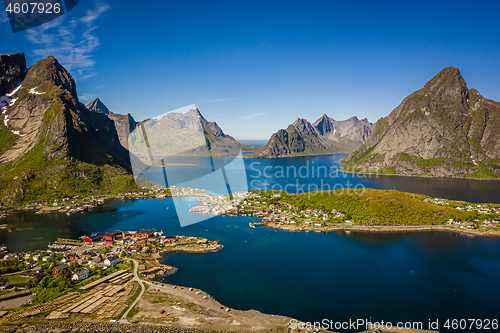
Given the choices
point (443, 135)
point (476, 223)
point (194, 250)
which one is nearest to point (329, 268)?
point (194, 250)

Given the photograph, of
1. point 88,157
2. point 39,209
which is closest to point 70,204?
point 39,209

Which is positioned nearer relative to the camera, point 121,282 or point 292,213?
point 121,282

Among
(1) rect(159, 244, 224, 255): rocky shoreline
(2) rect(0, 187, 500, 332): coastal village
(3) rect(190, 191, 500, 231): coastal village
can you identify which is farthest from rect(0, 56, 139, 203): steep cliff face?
(1) rect(159, 244, 224, 255): rocky shoreline

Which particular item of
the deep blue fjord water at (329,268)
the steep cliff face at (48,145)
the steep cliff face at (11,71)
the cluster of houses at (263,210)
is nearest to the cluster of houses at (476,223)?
the deep blue fjord water at (329,268)

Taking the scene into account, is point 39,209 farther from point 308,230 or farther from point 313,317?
point 313,317

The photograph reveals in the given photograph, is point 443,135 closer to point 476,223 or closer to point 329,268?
point 476,223
